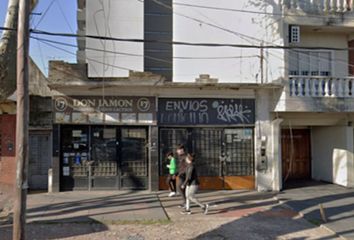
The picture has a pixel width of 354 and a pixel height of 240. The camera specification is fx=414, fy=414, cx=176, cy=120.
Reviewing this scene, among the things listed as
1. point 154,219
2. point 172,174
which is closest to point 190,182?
point 154,219

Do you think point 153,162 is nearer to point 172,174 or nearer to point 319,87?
point 172,174

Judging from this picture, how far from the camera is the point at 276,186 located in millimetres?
15320

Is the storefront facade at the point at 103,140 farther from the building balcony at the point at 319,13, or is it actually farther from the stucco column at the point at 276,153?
the building balcony at the point at 319,13

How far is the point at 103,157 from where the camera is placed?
588 inches

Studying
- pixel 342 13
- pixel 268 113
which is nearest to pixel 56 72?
pixel 268 113

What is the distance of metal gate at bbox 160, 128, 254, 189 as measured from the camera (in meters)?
15.2

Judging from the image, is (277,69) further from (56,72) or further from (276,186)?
(56,72)

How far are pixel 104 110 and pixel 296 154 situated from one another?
29.5 feet

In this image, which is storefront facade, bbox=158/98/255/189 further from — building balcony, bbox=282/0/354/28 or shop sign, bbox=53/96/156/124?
building balcony, bbox=282/0/354/28

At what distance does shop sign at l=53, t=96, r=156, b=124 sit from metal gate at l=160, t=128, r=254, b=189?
1012 millimetres

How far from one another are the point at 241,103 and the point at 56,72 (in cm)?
672

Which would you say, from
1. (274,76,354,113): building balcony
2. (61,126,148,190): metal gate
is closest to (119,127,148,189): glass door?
(61,126,148,190): metal gate

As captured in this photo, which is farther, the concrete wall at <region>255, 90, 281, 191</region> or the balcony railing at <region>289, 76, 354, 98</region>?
the concrete wall at <region>255, 90, 281, 191</region>

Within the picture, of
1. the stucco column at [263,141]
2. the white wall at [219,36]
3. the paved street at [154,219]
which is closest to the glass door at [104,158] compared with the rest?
the paved street at [154,219]
